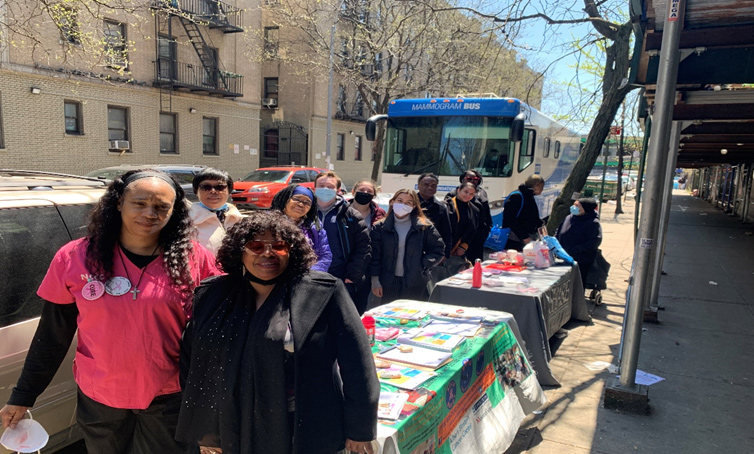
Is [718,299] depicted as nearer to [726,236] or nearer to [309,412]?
[309,412]

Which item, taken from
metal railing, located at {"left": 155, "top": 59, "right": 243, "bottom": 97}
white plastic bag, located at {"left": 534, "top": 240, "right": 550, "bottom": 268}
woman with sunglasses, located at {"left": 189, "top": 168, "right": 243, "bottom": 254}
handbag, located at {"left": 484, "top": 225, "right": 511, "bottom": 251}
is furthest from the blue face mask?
metal railing, located at {"left": 155, "top": 59, "right": 243, "bottom": 97}

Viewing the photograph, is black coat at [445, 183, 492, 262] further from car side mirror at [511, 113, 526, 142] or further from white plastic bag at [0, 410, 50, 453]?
white plastic bag at [0, 410, 50, 453]

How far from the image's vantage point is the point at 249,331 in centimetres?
193

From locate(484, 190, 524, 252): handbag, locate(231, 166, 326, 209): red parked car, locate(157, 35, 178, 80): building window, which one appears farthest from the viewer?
locate(157, 35, 178, 80): building window

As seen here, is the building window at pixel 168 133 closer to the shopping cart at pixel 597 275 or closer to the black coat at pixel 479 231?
the black coat at pixel 479 231

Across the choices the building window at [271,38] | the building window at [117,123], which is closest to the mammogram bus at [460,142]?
the building window at [117,123]

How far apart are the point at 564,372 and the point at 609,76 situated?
200 inches

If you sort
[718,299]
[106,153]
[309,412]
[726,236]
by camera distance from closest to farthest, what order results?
1. [309,412]
2. [718,299]
3. [726,236]
4. [106,153]

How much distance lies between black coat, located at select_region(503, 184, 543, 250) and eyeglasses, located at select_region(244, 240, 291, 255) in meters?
5.48

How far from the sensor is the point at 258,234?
206 cm

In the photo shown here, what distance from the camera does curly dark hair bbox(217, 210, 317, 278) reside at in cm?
206

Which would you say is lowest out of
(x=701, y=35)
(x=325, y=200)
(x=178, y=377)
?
(x=178, y=377)

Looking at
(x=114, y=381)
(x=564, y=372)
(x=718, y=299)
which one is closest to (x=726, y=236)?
(x=718, y=299)

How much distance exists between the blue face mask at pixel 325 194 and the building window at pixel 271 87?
27.8m
